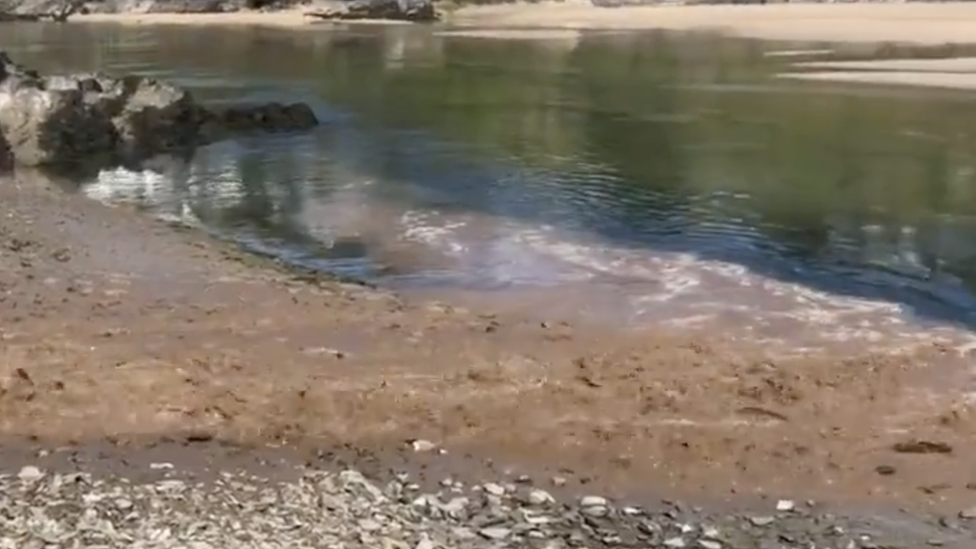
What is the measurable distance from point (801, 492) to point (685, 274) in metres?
5.87

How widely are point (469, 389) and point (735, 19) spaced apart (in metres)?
48.3

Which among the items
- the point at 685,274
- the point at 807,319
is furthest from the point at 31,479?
the point at 685,274

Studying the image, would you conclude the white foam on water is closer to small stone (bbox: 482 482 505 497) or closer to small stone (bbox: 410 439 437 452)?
small stone (bbox: 410 439 437 452)

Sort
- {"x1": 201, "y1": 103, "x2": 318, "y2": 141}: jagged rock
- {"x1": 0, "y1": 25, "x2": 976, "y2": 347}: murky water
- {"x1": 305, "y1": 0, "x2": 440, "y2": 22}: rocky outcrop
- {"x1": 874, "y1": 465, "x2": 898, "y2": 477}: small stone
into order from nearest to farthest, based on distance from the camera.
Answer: {"x1": 874, "y1": 465, "x2": 898, "y2": 477}: small stone < {"x1": 0, "y1": 25, "x2": 976, "y2": 347}: murky water < {"x1": 201, "y1": 103, "x2": 318, "y2": 141}: jagged rock < {"x1": 305, "y1": 0, "x2": 440, "y2": 22}: rocky outcrop

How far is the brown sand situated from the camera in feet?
27.1

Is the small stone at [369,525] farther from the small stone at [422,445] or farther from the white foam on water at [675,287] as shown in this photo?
the white foam on water at [675,287]

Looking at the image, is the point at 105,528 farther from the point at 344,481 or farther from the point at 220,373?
the point at 220,373

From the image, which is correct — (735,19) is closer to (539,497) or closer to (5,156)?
(5,156)

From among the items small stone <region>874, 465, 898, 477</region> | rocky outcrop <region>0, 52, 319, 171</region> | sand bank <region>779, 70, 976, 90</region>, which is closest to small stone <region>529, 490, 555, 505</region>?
small stone <region>874, 465, 898, 477</region>

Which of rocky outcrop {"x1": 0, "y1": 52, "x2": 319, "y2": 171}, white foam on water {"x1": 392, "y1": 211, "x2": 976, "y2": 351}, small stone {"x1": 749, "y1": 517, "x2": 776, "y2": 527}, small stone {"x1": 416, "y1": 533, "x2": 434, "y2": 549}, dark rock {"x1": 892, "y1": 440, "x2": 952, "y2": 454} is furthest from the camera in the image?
rocky outcrop {"x1": 0, "y1": 52, "x2": 319, "y2": 171}

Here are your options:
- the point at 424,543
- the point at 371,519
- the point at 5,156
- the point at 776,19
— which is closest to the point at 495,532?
the point at 424,543

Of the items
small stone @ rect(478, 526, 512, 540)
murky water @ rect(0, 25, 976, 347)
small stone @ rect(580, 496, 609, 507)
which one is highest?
small stone @ rect(478, 526, 512, 540)

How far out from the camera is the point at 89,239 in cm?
1487

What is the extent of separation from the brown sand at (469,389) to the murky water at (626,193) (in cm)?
125
